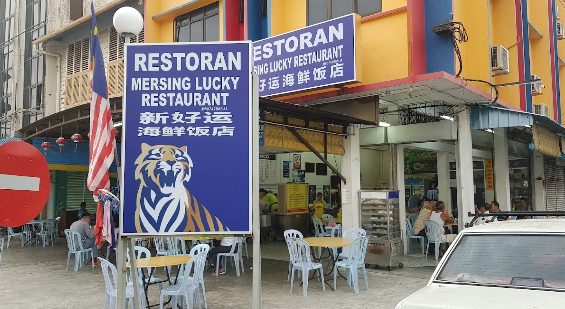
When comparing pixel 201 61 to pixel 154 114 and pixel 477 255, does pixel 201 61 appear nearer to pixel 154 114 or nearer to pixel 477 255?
pixel 154 114

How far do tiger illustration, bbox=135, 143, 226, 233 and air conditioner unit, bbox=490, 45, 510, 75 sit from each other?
9.09 metres

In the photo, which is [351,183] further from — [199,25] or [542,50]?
[542,50]

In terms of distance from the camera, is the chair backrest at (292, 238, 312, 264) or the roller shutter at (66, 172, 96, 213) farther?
the roller shutter at (66, 172, 96, 213)

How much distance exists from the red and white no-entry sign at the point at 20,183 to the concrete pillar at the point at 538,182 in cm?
1787

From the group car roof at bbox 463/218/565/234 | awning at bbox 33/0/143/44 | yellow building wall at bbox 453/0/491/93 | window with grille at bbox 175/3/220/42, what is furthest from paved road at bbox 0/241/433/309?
awning at bbox 33/0/143/44

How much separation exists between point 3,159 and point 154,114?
163 cm

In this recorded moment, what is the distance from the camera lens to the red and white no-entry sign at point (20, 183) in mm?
2939

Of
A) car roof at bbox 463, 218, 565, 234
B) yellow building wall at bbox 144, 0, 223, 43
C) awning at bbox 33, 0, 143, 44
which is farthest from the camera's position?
awning at bbox 33, 0, 143, 44

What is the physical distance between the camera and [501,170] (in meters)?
14.0

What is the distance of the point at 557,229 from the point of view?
13.4ft

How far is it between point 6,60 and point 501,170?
77.2 feet

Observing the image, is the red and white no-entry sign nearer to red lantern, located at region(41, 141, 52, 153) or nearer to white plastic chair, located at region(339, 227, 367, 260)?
white plastic chair, located at region(339, 227, 367, 260)

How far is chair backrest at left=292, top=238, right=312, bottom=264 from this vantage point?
840 cm

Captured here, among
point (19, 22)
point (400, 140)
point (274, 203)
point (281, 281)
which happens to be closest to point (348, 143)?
point (400, 140)
